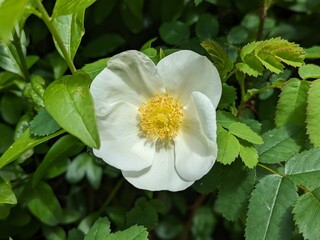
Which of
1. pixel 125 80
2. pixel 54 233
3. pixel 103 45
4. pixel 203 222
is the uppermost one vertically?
pixel 125 80

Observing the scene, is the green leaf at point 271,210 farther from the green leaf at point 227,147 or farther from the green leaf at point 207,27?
the green leaf at point 207,27

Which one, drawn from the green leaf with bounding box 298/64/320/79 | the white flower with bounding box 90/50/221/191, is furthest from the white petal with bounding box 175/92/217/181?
the green leaf with bounding box 298/64/320/79

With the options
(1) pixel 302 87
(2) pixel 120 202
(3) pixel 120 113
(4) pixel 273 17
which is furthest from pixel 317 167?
(2) pixel 120 202

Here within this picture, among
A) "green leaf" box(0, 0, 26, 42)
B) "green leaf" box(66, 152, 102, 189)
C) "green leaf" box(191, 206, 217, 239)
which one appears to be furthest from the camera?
"green leaf" box(191, 206, 217, 239)

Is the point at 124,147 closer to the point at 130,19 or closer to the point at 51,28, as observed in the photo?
the point at 51,28

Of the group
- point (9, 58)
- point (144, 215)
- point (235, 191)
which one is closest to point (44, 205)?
point (144, 215)

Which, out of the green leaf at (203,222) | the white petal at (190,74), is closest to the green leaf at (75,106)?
the white petal at (190,74)

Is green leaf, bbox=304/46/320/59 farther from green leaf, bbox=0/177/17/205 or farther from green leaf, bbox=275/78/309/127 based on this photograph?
green leaf, bbox=0/177/17/205
